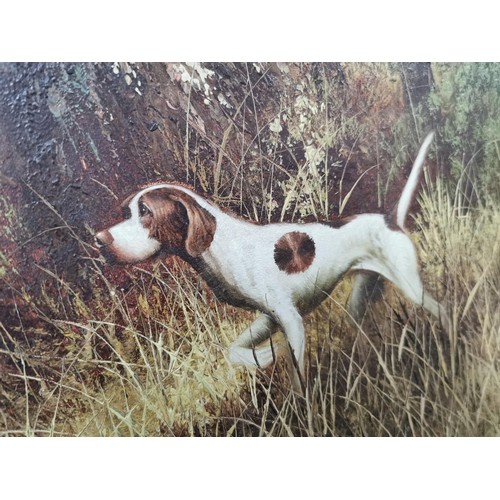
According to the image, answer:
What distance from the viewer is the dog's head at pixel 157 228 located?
2215 millimetres

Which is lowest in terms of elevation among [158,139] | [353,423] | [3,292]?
[353,423]

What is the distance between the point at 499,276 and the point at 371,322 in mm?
545

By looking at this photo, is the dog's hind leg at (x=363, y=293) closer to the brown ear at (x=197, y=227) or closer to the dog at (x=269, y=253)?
the dog at (x=269, y=253)

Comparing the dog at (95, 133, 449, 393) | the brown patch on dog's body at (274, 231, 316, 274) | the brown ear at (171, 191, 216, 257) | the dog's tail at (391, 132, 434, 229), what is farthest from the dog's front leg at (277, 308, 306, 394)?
the dog's tail at (391, 132, 434, 229)

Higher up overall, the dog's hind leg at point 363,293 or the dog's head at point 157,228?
the dog's head at point 157,228

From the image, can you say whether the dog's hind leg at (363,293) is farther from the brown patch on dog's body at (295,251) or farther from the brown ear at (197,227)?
the brown ear at (197,227)

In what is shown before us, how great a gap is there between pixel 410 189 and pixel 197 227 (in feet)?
2.87

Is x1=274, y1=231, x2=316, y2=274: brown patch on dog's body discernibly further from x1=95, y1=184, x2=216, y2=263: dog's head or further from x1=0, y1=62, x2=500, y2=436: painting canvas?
x1=95, y1=184, x2=216, y2=263: dog's head

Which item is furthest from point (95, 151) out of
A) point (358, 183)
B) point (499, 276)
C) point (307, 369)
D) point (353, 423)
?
point (499, 276)

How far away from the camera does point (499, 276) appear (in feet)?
7.18

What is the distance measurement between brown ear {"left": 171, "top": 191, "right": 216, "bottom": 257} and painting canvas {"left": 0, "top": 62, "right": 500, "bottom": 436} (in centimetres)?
2

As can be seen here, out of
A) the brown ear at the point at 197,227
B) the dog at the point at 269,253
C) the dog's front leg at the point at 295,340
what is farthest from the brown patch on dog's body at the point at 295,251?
the brown ear at the point at 197,227

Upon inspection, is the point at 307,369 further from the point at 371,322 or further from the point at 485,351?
the point at 485,351

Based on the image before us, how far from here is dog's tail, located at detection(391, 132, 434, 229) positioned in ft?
7.23
